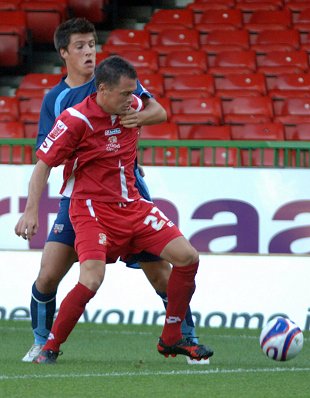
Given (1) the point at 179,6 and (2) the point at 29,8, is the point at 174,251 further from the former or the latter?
(1) the point at 179,6

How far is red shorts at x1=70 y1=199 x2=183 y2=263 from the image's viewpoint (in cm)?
705

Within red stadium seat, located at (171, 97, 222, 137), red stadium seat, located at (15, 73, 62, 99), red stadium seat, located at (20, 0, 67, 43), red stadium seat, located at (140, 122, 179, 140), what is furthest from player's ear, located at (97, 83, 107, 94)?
red stadium seat, located at (20, 0, 67, 43)

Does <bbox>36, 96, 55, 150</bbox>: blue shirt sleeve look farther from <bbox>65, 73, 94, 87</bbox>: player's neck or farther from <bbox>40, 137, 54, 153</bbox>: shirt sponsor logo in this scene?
<bbox>40, 137, 54, 153</bbox>: shirt sponsor logo

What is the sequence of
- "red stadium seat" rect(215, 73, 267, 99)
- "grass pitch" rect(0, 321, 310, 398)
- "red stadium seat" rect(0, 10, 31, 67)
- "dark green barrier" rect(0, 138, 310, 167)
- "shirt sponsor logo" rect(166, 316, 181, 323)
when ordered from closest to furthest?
1. "grass pitch" rect(0, 321, 310, 398)
2. "shirt sponsor logo" rect(166, 316, 181, 323)
3. "dark green barrier" rect(0, 138, 310, 167)
4. "red stadium seat" rect(215, 73, 267, 99)
5. "red stadium seat" rect(0, 10, 31, 67)

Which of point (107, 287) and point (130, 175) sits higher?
point (130, 175)

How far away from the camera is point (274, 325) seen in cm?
710

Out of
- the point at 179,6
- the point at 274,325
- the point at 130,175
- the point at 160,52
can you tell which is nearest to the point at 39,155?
the point at 130,175

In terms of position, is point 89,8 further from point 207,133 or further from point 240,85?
point 207,133

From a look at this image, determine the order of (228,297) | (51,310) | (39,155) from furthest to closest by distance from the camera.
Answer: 1. (228,297)
2. (51,310)
3. (39,155)

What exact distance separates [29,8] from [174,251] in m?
9.22

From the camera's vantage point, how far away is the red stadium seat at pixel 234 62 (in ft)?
49.3

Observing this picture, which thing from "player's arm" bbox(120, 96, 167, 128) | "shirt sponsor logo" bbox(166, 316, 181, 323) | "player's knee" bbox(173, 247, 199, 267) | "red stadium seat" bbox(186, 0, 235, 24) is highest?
"player's arm" bbox(120, 96, 167, 128)

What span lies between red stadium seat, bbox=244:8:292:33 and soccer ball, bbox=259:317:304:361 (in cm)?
929


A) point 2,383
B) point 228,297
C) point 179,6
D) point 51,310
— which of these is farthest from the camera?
point 179,6
